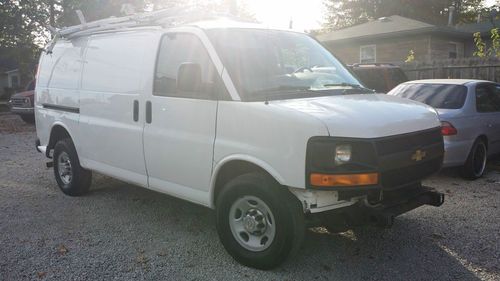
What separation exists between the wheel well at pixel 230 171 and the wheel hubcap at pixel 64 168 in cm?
301

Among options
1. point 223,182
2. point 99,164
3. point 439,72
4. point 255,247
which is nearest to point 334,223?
point 255,247

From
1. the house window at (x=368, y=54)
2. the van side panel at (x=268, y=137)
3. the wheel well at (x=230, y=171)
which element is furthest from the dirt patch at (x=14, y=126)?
the house window at (x=368, y=54)

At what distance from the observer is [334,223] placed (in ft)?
13.3

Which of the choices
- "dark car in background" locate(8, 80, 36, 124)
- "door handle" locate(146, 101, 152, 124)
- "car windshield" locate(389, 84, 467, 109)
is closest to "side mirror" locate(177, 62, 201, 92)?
"door handle" locate(146, 101, 152, 124)

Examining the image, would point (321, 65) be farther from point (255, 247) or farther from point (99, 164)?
point (99, 164)

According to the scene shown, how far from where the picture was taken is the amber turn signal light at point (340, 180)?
362 cm

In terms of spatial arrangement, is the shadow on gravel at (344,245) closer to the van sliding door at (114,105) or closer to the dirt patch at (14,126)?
the van sliding door at (114,105)

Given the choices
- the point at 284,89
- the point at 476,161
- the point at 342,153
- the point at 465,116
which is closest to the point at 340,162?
the point at 342,153

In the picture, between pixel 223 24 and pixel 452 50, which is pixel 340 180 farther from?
pixel 452 50

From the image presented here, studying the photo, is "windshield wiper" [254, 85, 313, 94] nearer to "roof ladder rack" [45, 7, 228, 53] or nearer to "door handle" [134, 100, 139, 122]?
"roof ladder rack" [45, 7, 228, 53]

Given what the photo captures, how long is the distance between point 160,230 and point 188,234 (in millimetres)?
341

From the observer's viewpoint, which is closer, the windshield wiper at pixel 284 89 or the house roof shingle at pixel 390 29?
the windshield wiper at pixel 284 89

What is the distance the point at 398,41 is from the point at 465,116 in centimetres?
1696

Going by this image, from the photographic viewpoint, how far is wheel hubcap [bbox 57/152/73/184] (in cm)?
663
